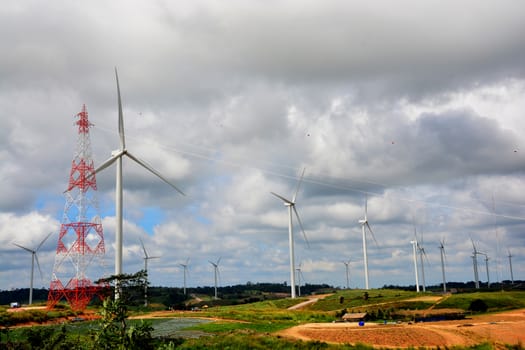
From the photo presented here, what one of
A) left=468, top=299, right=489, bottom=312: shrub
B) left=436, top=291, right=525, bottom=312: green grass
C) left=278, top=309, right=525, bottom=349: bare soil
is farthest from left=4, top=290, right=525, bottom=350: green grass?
left=278, top=309, right=525, bottom=349: bare soil

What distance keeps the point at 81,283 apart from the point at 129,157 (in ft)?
82.7

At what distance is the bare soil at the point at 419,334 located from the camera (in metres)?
77.9

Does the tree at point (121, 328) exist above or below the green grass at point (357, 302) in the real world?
above

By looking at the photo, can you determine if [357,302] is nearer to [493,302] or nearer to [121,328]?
[493,302]

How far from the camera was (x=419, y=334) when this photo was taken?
269ft

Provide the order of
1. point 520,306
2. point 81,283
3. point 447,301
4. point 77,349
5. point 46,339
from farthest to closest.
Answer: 1. point 447,301
2. point 520,306
3. point 81,283
4. point 46,339
5. point 77,349

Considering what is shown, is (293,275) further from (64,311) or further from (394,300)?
(64,311)

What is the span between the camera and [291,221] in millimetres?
170125

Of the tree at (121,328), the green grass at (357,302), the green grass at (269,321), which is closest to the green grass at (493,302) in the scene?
the green grass at (269,321)

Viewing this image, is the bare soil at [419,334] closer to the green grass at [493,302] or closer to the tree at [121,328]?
the green grass at [493,302]

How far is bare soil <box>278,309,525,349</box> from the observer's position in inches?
3066

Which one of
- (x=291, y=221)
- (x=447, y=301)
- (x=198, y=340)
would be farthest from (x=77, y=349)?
(x=291, y=221)

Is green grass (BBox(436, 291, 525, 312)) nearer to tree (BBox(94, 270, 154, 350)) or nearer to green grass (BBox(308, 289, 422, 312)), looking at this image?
green grass (BBox(308, 289, 422, 312))

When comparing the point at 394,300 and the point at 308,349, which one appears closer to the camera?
the point at 308,349
